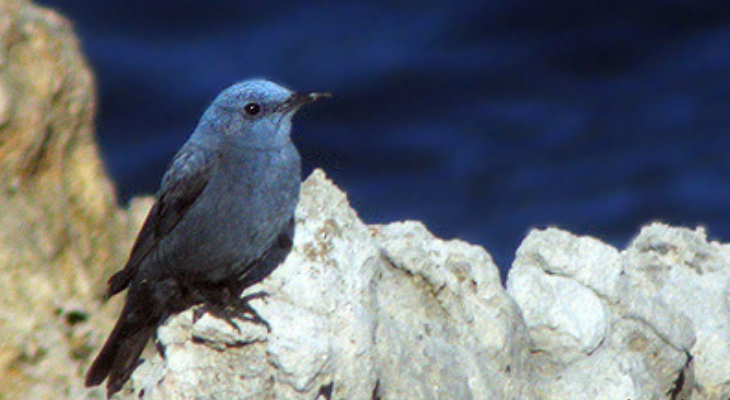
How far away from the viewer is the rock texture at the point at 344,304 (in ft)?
18.6

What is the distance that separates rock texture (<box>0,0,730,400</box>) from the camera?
18.6 ft

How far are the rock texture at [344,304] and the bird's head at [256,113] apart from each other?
33 centimetres

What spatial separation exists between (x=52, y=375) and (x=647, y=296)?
245 cm

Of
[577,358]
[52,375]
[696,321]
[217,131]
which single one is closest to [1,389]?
[52,375]

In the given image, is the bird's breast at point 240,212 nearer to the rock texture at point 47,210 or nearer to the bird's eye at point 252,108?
the bird's eye at point 252,108

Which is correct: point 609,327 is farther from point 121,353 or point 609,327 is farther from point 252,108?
point 121,353

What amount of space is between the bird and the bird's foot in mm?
92

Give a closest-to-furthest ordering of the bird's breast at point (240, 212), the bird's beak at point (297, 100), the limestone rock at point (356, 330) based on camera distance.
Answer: the limestone rock at point (356, 330)
the bird's breast at point (240, 212)
the bird's beak at point (297, 100)

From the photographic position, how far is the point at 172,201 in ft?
21.4

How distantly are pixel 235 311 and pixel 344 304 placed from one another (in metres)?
0.38

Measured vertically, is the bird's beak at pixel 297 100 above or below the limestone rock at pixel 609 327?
above

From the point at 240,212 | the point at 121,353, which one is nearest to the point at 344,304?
the point at 240,212

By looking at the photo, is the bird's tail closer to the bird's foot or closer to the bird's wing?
the bird's wing

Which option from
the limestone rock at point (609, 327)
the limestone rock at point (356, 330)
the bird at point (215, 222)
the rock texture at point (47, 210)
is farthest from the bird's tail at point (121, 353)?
the limestone rock at point (609, 327)
